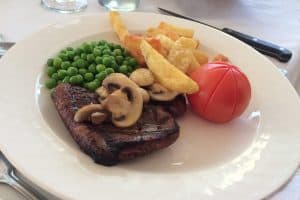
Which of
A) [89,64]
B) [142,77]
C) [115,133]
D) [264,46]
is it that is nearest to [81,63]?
[89,64]

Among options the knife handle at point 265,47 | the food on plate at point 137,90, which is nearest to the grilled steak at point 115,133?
the food on plate at point 137,90

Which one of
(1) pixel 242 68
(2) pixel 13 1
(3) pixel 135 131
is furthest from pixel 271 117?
(2) pixel 13 1

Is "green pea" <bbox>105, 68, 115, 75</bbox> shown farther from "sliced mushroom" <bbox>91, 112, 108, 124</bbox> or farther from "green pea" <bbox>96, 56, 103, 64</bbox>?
"sliced mushroom" <bbox>91, 112, 108, 124</bbox>

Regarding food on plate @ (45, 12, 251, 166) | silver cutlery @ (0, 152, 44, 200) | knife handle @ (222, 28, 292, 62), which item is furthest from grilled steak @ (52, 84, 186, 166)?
knife handle @ (222, 28, 292, 62)

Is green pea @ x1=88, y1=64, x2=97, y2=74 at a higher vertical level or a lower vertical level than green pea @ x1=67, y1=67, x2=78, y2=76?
lower

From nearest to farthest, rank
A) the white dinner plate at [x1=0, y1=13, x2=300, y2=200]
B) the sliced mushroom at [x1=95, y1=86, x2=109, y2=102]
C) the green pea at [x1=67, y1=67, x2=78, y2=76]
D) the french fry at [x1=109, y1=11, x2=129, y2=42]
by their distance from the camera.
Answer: the white dinner plate at [x1=0, y1=13, x2=300, y2=200], the sliced mushroom at [x1=95, y1=86, x2=109, y2=102], the green pea at [x1=67, y1=67, x2=78, y2=76], the french fry at [x1=109, y1=11, x2=129, y2=42]

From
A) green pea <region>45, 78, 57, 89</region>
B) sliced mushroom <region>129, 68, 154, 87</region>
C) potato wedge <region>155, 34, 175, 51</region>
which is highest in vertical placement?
potato wedge <region>155, 34, 175, 51</region>
